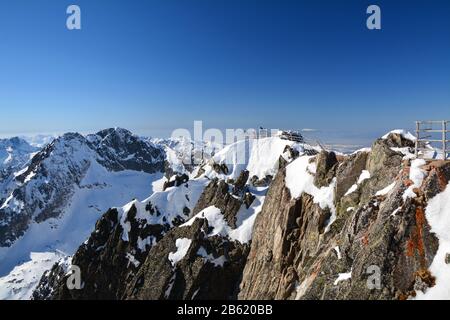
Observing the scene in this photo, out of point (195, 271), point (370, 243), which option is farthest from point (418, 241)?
point (195, 271)

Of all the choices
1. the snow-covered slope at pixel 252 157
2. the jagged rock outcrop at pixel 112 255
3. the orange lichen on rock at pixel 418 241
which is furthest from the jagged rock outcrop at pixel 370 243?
the jagged rock outcrop at pixel 112 255

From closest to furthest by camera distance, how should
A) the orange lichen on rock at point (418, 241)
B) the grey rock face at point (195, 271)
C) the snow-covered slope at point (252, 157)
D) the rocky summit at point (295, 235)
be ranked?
the orange lichen on rock at point (418, 241), the rocky summit at point (295, 235), the grey rock face at point (195, 271), the snow-covered slope at point (252, 157)

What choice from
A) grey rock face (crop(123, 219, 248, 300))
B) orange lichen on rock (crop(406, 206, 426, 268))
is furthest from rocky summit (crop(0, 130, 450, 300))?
grey rock face (crop(123, 219, 248, 300))

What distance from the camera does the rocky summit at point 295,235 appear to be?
1828 cm

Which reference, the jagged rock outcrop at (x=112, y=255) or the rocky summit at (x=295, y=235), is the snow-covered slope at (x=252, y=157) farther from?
the jagged rock outcrop at (x=112, y=255)

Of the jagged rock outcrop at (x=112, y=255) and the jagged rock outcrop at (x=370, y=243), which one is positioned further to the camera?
the jagged rock outcrop at (x=112, y=255)

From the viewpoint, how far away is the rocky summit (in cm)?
1828

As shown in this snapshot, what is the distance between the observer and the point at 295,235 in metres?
34.8

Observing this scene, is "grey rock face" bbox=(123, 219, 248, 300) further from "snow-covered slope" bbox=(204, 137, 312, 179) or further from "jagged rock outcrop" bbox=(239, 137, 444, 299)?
"snow-covered slope" bbox=(204, 137, 312, 179)

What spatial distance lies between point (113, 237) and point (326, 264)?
76.7 metres

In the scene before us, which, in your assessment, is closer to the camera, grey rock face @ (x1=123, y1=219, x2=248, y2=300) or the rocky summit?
the rocky summit

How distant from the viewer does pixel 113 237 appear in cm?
8750
